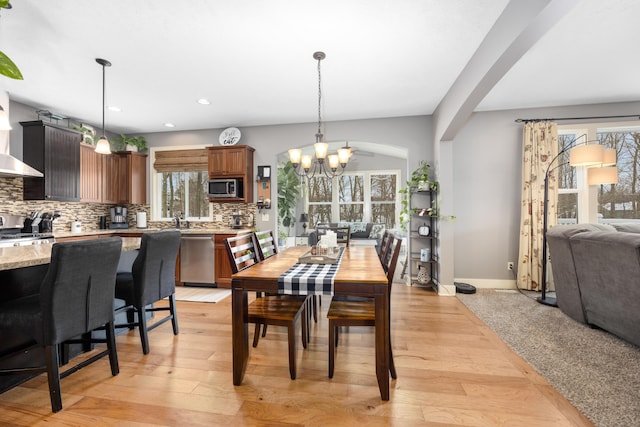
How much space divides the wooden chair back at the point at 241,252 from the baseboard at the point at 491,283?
3.32 metres

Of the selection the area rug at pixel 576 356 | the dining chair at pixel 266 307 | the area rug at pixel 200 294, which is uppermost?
the dining chair at pixel 266 307

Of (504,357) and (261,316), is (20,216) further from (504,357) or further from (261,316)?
(504,357)

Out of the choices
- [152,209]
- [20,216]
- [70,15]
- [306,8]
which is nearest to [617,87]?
[306,8]

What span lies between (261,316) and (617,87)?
195 inches

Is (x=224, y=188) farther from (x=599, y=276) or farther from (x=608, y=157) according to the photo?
(x=608, y=157)

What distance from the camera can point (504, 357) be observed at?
7.07 feet

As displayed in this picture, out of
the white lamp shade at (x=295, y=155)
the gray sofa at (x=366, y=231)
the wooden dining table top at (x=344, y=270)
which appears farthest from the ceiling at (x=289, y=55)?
the gray sofa at (x=366, y=231)

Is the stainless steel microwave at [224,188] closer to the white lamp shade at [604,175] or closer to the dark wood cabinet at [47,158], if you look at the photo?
the dark wood cabinet at [47,158]

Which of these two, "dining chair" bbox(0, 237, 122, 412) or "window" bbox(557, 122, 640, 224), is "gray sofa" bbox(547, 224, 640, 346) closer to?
"window" bbox(557, 122, 640, 224)

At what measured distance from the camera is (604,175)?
3.50 m

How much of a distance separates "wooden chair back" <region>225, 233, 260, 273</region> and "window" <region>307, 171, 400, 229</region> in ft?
19.0

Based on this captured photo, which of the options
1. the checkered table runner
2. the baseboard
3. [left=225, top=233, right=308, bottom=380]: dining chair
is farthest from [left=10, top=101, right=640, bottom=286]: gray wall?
the checkered table runner

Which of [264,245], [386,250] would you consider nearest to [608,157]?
[386,250]

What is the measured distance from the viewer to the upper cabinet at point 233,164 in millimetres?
4492
